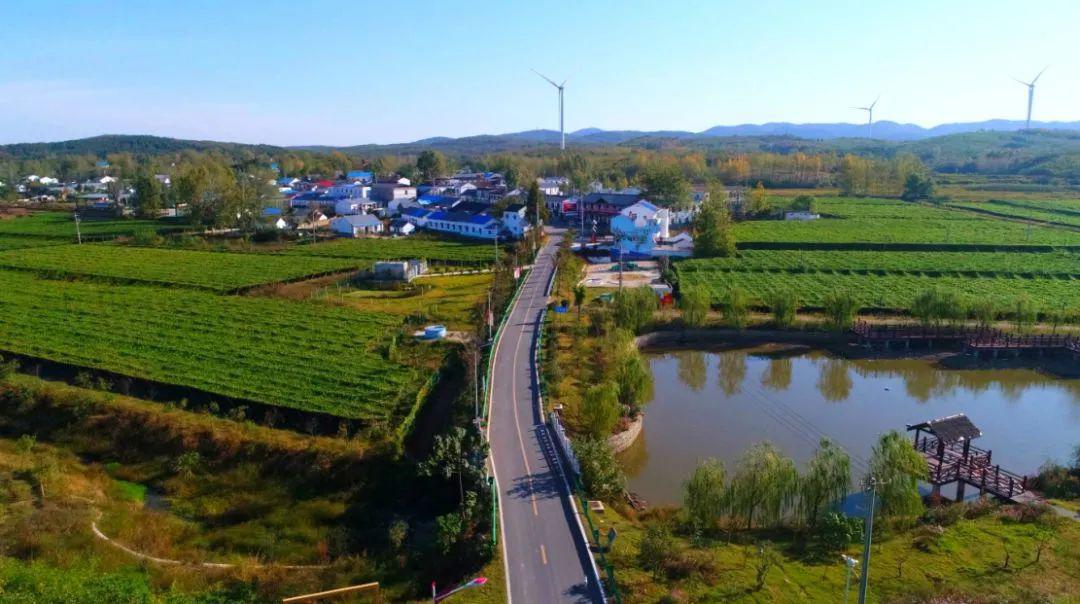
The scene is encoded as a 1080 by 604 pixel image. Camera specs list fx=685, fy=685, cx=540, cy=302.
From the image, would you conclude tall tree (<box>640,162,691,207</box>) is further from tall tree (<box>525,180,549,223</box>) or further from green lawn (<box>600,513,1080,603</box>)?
green lawn (<box>600,513,1080,603</box>)

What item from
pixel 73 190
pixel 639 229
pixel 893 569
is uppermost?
pixel 73 190

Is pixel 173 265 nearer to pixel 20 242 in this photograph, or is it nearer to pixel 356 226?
pixel 356 226

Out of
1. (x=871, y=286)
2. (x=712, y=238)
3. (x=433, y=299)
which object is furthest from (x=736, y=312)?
(x=712, y=238)

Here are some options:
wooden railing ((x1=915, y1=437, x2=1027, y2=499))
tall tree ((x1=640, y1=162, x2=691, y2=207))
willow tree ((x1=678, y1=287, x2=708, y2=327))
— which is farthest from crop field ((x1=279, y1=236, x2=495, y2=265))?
wooden railing ((x1=915, y1=437, x2=1027, y2=499))

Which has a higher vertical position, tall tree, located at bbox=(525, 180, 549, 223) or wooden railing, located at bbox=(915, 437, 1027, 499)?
Answer: tall tree, located at bbox=(525, 180, 549, 223)

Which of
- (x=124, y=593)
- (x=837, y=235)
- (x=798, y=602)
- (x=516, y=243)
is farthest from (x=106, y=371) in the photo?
(x=837, y=235)

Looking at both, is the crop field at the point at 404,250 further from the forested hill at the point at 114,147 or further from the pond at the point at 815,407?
the forested hill at the point at 114,147

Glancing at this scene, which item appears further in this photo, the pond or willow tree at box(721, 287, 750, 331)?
willow tree at box(721, 287, 750, 331)
